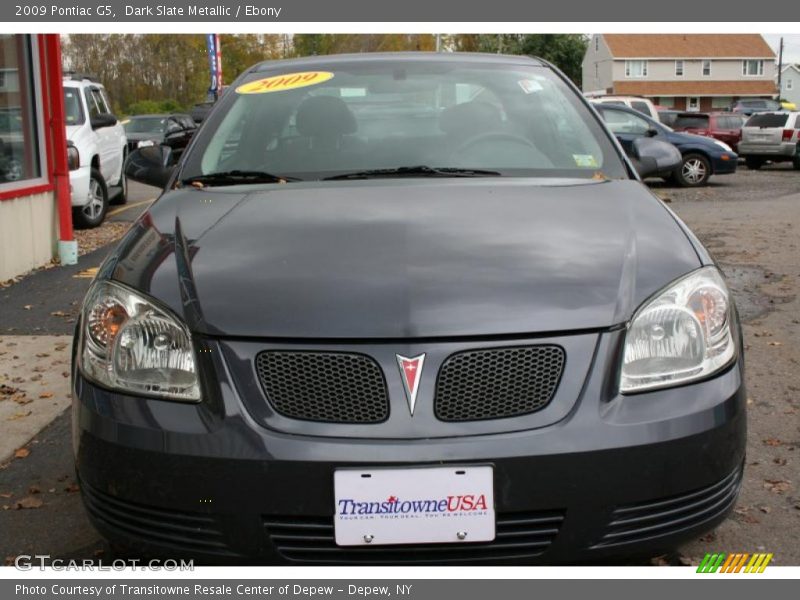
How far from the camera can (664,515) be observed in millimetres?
2379

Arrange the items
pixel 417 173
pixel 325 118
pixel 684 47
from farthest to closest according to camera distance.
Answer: pixel 684 47, pixel 325 118, pixel 417 173

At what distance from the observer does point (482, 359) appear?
234 cm

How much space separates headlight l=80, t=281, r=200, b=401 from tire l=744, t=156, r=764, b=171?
2425 cm

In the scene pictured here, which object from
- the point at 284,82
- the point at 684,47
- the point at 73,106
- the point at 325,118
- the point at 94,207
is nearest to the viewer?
the point at 325,118

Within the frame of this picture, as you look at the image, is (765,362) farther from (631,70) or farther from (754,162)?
(631,70)

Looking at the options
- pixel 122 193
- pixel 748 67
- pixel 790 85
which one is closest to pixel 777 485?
pixel 122 193

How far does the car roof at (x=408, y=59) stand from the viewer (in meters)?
4.14

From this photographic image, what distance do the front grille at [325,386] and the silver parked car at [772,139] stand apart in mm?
23815

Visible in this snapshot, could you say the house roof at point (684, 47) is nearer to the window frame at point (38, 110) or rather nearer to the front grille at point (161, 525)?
the window frame at point (38, 110)

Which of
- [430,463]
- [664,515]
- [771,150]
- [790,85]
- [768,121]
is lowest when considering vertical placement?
[790,85]

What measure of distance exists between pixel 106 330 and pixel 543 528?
124 centimetres

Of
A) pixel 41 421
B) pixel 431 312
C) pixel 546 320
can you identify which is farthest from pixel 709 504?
pixel 41 421

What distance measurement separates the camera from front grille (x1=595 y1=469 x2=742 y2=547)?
2.34 m

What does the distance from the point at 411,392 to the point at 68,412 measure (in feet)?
9.48
